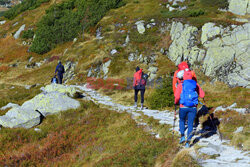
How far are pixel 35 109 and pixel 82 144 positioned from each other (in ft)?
15.8

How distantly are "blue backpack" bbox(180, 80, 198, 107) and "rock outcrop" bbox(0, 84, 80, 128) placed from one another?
7924 millimetres

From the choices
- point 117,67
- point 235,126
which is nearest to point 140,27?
point 117,67

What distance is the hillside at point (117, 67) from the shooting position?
663 centimetres

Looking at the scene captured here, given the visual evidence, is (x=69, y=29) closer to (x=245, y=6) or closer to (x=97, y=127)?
(x=245, y=6)

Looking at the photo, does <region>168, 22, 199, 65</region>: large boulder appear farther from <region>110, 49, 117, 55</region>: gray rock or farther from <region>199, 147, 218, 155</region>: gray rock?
<region>199, 147, 218, 155</region>: gray rock

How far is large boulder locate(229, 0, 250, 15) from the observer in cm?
3117

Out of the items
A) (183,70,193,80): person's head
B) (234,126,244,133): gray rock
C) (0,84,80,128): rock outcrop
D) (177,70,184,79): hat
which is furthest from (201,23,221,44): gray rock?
(183,70,193,80): person's head

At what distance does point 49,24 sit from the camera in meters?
53.3

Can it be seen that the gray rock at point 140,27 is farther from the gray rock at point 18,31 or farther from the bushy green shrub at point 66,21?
the gray rock at point 18,31

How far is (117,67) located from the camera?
3125 cm

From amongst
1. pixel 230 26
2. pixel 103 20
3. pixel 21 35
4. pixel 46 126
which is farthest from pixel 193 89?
pixel 21 35

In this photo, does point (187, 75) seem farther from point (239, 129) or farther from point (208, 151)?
point (239, 129)

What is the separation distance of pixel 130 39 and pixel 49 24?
29950 mm

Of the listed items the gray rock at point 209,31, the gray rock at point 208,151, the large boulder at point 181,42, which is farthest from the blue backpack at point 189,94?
the large boulder at point 181,42
